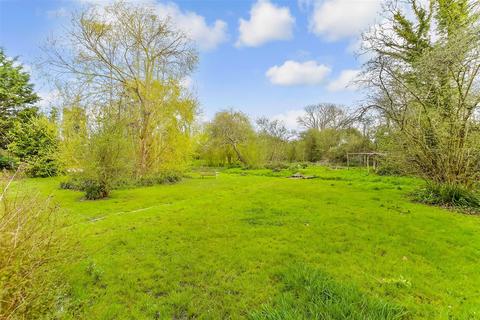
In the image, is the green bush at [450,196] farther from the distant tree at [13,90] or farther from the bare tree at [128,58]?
the distant tree at [13,90]

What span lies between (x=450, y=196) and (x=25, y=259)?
10.5 meters

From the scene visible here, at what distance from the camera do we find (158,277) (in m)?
3.48

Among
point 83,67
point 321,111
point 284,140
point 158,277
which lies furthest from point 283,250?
point 321,111

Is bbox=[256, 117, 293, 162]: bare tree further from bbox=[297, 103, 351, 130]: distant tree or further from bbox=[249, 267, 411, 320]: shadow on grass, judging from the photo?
bbox=[249, 267, 411, 320]: shadow on grass

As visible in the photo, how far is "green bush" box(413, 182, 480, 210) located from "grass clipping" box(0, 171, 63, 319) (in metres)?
10.1

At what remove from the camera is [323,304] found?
8.80 feet

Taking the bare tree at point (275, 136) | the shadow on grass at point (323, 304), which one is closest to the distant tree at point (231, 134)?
→ the bare tree at point (275, 136)

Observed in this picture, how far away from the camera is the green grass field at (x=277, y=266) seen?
2740 millimetres

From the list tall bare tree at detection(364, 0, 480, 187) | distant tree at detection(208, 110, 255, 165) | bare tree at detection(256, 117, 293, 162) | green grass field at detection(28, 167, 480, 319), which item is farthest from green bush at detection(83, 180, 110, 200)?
bare tree at detection(256, 117, 293, 162)

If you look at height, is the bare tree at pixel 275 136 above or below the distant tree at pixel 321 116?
below

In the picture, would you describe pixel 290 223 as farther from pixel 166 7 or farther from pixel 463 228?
pixel 166 7

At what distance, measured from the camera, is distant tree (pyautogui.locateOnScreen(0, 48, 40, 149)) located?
1780cm

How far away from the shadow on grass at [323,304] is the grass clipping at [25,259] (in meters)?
2.11

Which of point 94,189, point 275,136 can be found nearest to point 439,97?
point 94,189
